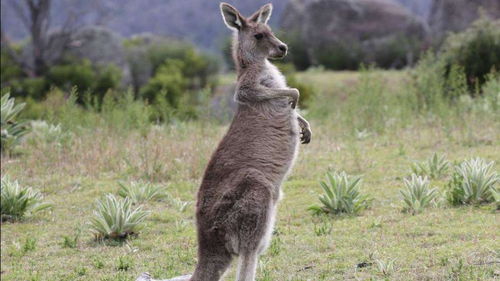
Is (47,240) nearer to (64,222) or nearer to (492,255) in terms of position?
(64,222)

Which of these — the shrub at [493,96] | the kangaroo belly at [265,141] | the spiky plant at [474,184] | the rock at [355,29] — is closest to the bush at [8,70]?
the rock at [355,29]

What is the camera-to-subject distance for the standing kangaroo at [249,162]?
205 inches

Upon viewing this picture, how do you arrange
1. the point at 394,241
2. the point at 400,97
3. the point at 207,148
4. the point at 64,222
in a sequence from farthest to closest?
the point at 400,97 → the point at 207,148 → the point at 64,222 → the point at 394,241

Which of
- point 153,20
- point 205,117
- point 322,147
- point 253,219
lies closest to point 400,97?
point 322,147

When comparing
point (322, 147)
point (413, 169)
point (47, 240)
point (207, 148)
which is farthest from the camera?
point (322, 147)

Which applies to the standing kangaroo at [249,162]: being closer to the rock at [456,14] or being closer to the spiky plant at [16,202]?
the spiky plant at [16,202]

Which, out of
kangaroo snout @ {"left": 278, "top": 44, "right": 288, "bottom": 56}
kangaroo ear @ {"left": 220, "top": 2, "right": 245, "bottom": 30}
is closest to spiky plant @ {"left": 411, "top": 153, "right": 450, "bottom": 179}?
kangaroo snout @ {"left": 278, "top": 44, "right": 288, "bottom": 56}

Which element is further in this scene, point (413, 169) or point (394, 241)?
point (413, 169)

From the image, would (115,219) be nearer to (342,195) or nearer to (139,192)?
(139,192)

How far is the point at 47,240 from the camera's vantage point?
827 cm

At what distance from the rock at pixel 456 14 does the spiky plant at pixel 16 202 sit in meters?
25.3

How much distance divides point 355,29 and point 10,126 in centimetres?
2750

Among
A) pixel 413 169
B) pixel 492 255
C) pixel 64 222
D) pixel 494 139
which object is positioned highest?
pixel 494 139

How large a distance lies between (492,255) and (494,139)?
18.9 feet
